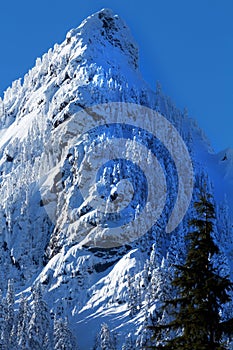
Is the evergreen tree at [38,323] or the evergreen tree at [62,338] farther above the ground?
the evergreen tree at [38,323]

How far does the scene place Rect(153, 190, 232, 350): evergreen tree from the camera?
50.3 ft

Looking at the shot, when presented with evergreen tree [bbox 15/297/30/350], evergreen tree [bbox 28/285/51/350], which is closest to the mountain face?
evergreen tree [bbox 28/285/51/350]

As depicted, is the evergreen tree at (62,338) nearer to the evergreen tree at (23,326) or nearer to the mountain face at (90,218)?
the evergreen tree at (23,326)

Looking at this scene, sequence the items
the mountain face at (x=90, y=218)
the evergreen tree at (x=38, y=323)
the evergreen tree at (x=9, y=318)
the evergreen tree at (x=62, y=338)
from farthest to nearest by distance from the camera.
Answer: the mountain face at (x=90, y=218) < the evergreen tree at (x=9, y=318) < the evergreen tree at (x=38, y=323) < the evergreen tree at (x=62, y=338)

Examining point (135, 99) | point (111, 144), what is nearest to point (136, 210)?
point (111, 144)

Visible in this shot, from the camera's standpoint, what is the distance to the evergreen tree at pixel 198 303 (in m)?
15.3

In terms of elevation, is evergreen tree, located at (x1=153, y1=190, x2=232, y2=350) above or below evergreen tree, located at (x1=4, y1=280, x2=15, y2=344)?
below

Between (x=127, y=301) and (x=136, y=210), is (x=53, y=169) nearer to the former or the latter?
(x=136, y=210)

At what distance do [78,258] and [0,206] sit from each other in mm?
36574

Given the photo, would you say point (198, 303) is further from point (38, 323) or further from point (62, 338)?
point (38, 323)

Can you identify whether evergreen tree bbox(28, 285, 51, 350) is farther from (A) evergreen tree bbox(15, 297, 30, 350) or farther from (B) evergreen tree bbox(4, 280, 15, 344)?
(B) evergreen tree bbox(4, 280, 15, 344)

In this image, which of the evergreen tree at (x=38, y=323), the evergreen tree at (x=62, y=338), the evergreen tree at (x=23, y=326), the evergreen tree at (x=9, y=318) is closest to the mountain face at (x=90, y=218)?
the evergreen tree at (x=38, y=323)

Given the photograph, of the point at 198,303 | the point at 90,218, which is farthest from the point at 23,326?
the point at 198,303

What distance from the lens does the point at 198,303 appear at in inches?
611
